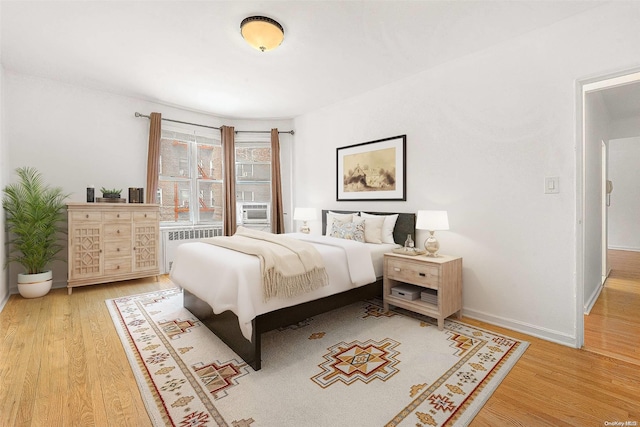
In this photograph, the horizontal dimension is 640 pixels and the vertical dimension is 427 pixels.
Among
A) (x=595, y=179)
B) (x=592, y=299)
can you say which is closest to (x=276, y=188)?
(x=595, y=179)

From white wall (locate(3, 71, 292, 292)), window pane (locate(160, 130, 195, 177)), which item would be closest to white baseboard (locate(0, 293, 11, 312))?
white wall (locate(3, 71, 292, 292))

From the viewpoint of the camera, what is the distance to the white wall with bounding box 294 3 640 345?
2480 millimetres

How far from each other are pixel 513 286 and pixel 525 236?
19.3 inches

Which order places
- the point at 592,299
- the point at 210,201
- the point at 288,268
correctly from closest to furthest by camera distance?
1. the point at 288,268
2. the point at 592,299
3. the point at 210,201

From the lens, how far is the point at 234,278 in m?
2.21

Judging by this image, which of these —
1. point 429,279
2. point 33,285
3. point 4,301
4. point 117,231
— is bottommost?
point 4,301

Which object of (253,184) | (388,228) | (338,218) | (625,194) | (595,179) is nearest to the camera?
(595,179)

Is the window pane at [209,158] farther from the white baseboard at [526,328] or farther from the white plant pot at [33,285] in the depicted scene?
the white baseboard at [526,328]

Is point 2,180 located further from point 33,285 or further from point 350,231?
point 350,231

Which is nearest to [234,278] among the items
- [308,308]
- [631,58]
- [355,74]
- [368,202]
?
[308,308]

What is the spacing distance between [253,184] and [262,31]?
3.45 meters

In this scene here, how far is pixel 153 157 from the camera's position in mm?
4715

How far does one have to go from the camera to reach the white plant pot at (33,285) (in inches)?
143

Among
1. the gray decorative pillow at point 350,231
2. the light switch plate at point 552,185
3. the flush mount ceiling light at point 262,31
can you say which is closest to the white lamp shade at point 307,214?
the gray decorative pillow at point 350,231
